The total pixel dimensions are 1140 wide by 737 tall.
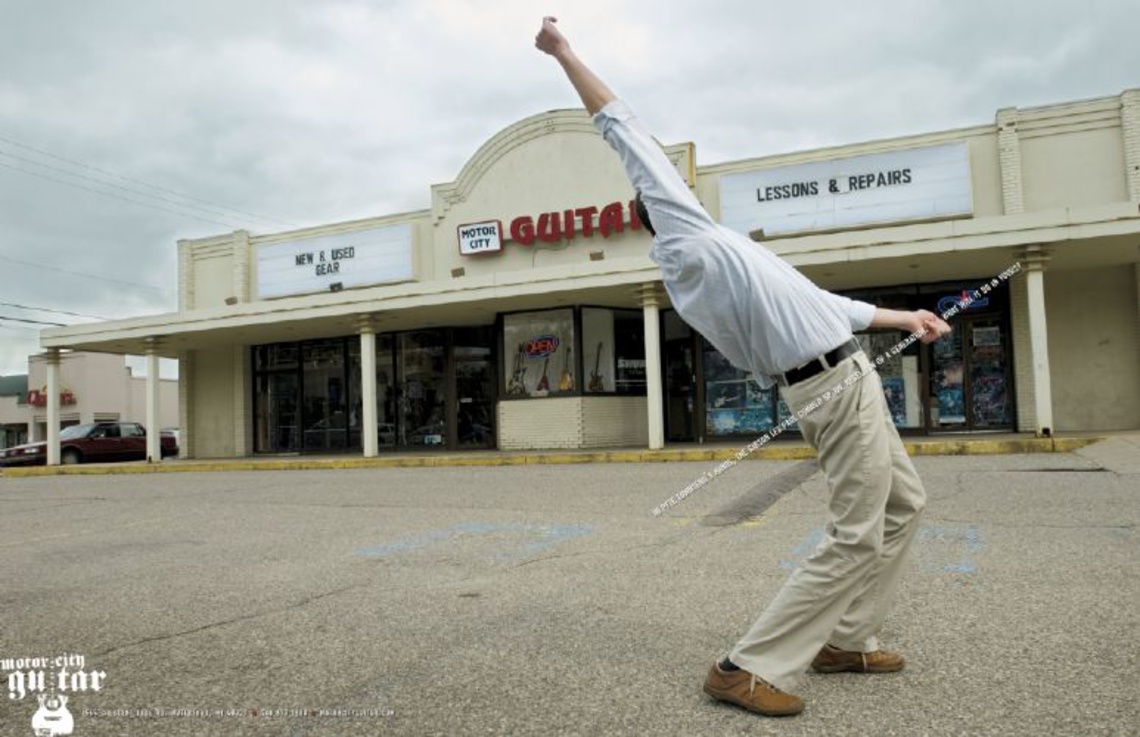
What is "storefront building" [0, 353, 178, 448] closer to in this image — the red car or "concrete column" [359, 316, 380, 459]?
the red car

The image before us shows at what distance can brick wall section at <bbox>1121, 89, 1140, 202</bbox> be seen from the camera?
15.0 m

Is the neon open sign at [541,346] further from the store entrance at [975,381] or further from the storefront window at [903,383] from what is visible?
the store entrance at [975,381]

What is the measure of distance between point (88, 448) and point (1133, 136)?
28191 millimetres

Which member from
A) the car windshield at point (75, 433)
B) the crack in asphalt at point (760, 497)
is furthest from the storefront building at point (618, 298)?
the car windshield at point (75, 433)

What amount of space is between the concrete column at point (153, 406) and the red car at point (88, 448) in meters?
7.81

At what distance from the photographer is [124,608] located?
16.0 feet

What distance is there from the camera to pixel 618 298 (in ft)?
57.6

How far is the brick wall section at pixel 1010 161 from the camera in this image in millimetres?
15562

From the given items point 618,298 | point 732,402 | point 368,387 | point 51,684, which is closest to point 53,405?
point 368,387

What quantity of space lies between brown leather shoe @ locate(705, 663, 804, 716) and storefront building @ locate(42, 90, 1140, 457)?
40.1 feet

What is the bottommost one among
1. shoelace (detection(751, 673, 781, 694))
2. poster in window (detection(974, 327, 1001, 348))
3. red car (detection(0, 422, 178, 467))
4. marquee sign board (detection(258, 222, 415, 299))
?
shoelace (detection(751, 673, 781, 694))

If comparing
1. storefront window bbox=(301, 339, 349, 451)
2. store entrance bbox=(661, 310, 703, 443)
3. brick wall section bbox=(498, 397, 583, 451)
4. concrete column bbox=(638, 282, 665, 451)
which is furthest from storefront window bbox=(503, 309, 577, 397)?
storefront window bbox=(301, 339, 349, 451)

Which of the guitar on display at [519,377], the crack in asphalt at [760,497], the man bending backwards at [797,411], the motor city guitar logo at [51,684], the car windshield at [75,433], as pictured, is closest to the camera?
the man bending backwards at [797,411]

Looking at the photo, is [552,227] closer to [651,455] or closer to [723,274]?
[651,455]
